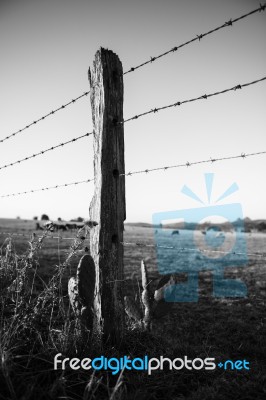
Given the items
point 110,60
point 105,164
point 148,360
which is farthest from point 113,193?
point 148,360

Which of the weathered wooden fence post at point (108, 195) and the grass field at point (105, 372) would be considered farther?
the weathered wooden fence post at point (108, 195)

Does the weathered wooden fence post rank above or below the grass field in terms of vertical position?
above

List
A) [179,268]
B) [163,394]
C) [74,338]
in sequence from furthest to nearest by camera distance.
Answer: [179,268] < [74,338] < [163,394]

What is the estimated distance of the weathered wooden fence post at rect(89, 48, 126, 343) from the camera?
2432mm

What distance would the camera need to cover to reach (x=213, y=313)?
187 inches

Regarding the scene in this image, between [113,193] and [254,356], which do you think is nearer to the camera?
[113,193]

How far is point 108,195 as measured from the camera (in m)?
2.49

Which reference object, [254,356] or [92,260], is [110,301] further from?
[254,356]

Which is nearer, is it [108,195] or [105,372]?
[105,372]

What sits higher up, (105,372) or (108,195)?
(108,195)

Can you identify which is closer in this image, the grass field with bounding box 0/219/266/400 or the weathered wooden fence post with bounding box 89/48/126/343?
the grass field with bounding box 0/219/266/400

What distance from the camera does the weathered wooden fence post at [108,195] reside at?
2.43 meters

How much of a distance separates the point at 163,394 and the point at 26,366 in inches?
35.9

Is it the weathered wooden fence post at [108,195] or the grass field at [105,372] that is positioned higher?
the weathered wooden fence post at [108,195]
